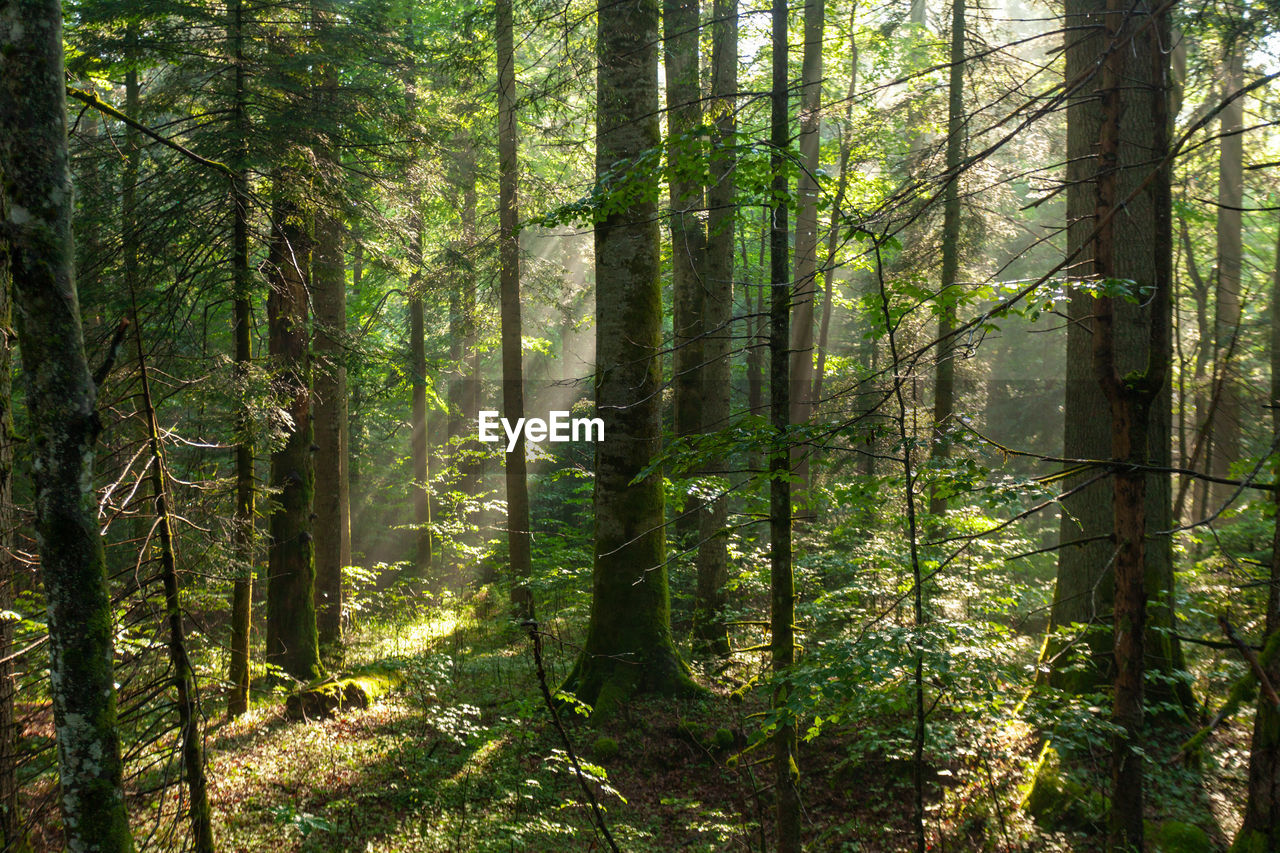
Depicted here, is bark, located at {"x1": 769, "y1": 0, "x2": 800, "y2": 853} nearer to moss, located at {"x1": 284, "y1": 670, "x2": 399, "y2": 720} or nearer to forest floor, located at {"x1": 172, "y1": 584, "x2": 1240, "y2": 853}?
forest floor, located at {"x1": 172, "y1": 584, "x2": 1240, "y2": 853}

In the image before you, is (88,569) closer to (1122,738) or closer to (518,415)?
(1122,738)

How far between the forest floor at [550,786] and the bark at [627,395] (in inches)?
19.6

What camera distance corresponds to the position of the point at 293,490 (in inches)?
336

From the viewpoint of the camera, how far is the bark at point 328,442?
30.8 feet

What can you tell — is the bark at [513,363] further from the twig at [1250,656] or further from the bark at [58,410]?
the twig at [1250,656]

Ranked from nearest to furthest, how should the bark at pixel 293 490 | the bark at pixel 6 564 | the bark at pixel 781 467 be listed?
the bark at pixel 6 564 < the bark at pixel 781 467 < the bark at pixel 293 490

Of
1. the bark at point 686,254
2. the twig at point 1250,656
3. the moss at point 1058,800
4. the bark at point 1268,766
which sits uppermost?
the bark at point 686,254

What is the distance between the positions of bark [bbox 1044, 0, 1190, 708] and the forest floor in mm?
1154

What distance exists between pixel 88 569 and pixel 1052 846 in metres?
5.82

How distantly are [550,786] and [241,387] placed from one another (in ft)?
14.9

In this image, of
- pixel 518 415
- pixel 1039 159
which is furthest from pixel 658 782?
pixel 1039 159

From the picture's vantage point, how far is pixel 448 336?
24.2 m

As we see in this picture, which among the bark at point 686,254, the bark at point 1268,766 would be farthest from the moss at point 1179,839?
the bark at point 686,254

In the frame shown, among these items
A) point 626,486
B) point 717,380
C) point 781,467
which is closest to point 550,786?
point 626,486
